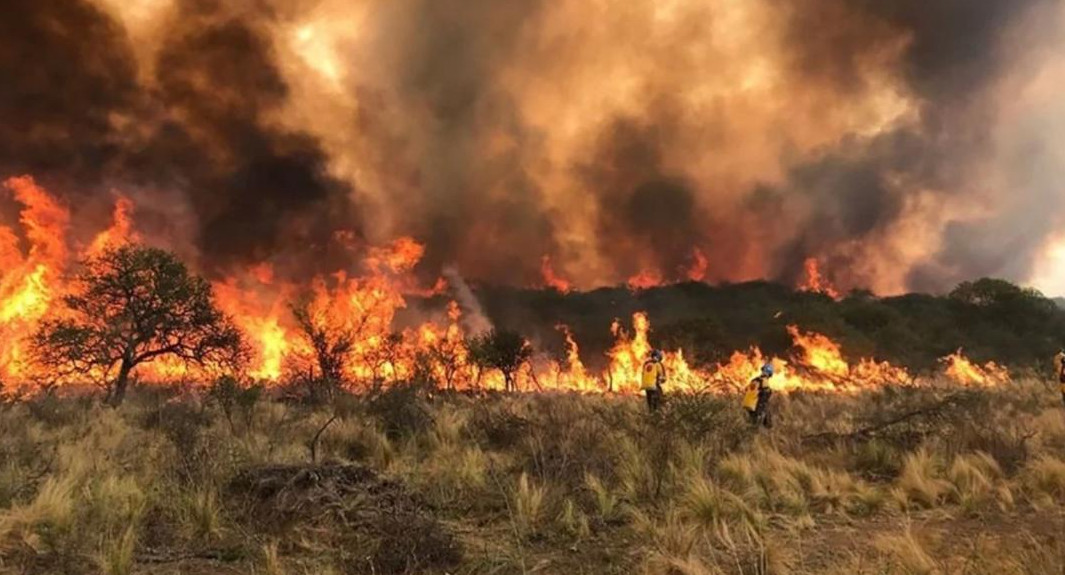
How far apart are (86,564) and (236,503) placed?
203cm

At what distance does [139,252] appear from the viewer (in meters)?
26.3

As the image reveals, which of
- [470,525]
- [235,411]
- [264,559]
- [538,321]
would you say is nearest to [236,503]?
[264,559]

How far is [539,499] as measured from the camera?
8.01 meters

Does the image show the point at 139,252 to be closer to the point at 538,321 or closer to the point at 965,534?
the point at 965,534

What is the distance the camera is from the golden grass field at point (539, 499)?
6266mm

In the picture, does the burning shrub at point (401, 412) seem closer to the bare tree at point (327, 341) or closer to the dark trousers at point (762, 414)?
the dark trousers at point (762, 414)

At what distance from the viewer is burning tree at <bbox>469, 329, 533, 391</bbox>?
40781 millimetres

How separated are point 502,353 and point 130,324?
21.4m

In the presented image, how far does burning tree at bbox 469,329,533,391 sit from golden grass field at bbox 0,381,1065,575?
25982 mm

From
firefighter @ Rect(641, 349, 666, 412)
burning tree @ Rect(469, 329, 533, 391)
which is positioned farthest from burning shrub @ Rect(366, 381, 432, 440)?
burning tree @ Rect(469, 329, 533, 391)

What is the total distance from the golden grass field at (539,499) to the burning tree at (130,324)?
10711 mm

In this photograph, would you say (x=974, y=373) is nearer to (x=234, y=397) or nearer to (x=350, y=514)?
(x=234, y=397)

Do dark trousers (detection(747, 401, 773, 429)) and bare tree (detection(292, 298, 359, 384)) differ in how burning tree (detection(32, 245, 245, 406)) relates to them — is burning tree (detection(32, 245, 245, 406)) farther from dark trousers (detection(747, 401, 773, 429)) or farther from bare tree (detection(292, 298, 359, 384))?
dark trousers (detection(747, 401, 773, 429))

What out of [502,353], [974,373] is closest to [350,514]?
[502,353]
